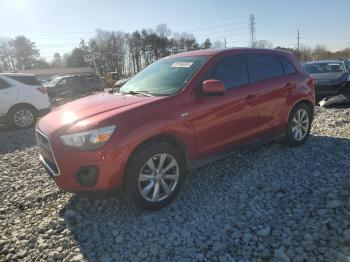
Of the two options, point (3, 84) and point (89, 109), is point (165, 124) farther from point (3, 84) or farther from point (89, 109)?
point (3, 84)

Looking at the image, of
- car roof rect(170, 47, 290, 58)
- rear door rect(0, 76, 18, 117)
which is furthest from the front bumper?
rear door rect(0, 76, 18, 117)

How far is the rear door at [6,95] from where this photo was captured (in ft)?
30.1

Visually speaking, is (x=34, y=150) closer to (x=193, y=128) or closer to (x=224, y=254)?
(x=193, y=128)

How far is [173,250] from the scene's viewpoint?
10.3 feet

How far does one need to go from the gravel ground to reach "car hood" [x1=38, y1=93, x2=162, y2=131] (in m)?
1.06

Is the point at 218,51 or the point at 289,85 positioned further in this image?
the point at 289,85

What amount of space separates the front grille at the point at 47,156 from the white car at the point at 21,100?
19.7ft

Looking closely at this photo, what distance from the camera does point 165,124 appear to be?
146 inches

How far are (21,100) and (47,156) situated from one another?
6.39m

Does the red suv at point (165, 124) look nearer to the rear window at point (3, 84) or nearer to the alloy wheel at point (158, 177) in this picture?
the alloy wheel at point (158, 177)

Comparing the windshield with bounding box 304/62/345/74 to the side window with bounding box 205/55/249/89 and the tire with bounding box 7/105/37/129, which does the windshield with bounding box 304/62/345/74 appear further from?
the tire with bounding box 7/105/37/129

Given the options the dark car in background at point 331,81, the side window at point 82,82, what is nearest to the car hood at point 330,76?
the dark car in background at point 331,81

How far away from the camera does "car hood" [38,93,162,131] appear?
368 cm

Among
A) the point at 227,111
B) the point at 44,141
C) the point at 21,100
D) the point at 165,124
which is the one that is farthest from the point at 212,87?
the point at 21,100
